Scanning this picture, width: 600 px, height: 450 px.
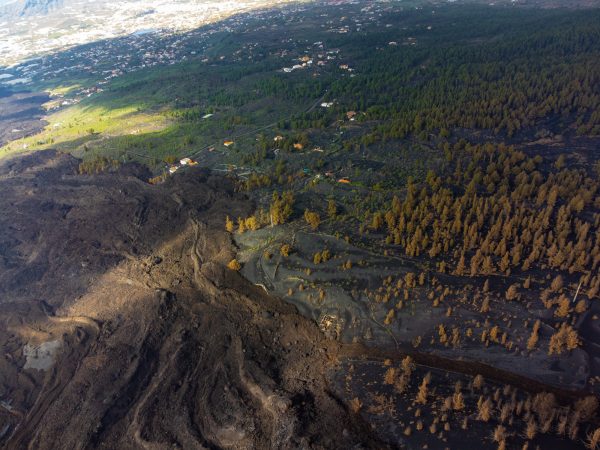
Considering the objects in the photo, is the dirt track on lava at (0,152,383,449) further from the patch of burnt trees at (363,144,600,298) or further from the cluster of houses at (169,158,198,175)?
the patch of burnt trees at (363,144,600,298)

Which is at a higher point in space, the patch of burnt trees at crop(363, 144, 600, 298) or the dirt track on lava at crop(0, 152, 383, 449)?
the patch of burnt trees at crop(363, 144, 600, 298)

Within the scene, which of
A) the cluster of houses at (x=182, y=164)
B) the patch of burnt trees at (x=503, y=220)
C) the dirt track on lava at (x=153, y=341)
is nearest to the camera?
the dirt track on lava at (x=153, y=341)

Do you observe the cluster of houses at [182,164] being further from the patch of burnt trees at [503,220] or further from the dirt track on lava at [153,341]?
the patch of burnt trees at [503,220]

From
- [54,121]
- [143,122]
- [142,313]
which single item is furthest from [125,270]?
[54,121]

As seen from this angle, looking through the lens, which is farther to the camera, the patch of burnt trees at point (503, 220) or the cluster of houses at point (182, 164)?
the cluster of houses at point (182, 164)

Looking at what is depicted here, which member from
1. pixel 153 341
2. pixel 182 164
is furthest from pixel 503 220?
pixel 182 164

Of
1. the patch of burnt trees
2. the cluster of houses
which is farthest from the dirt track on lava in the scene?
the patch of burnt trees

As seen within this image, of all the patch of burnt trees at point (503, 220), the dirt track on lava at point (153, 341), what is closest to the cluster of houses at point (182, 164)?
the dirt track on lava at point (153, 341)

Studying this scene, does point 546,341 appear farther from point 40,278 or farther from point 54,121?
point 54,121

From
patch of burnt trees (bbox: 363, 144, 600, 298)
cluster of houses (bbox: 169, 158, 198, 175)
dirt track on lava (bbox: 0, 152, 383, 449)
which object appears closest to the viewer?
dirt track on lava (bbox: 0, 152, 383, 449)
